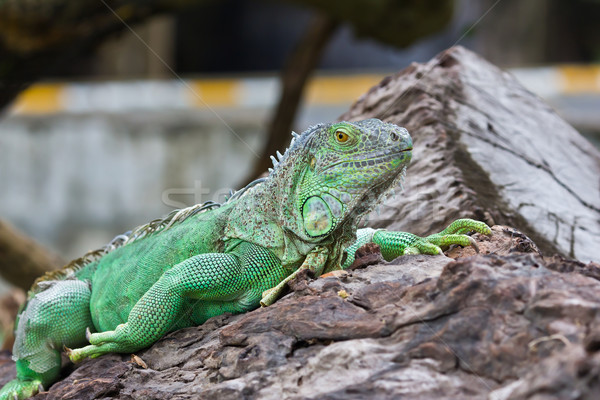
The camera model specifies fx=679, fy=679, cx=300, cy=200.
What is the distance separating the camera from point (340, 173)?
3861mm

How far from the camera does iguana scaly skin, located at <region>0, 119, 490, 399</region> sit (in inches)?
152

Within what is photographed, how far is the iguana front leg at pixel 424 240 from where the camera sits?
12.9 feet

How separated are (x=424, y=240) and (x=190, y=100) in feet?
38.2

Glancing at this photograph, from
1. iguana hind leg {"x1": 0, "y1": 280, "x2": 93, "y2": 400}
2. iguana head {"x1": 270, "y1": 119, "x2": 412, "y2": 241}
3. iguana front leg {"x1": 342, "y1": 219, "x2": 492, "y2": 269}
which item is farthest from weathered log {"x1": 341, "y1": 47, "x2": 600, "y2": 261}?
iguana hind leg {"x1": 0, "y1": 280, "x2": 93, "y2": 400}

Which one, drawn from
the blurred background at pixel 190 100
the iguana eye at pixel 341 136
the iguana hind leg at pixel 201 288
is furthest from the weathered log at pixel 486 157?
the blurred background at pixel 190 100

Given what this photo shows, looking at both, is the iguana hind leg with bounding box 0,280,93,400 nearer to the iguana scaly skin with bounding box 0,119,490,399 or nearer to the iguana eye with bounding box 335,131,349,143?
the iguana scaly skin with bounding box 0,119,490,399

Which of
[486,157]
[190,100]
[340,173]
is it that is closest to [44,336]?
[340,173]

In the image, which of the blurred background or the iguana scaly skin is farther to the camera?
the blurred background

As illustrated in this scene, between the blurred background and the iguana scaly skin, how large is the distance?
744 centimetres

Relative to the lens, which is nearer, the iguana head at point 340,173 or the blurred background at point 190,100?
the iguana head at point 340,173

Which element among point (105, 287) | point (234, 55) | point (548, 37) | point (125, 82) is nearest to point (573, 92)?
point (548, 37)

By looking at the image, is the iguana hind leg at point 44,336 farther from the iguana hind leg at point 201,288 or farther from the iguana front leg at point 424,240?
the iguana front leg at point 424,240

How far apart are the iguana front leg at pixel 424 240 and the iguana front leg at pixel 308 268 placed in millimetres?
311

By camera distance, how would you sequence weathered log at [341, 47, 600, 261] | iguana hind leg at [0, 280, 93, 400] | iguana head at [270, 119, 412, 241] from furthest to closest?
weathered log at [341, 47, 600, 261]
iguana hind leg at [0, 280, 93, 400]
iguana head at [270, 119, 412, 241]
